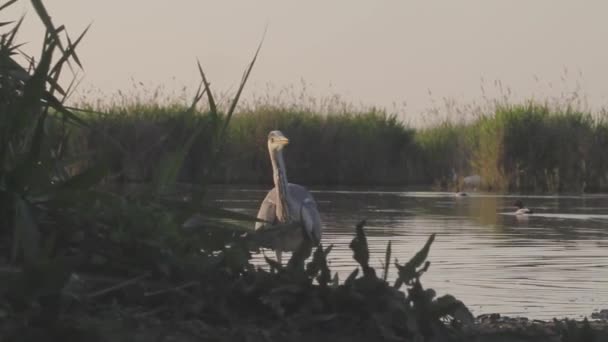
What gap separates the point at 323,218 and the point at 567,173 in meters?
14.3

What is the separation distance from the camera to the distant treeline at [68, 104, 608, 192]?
1209 inches

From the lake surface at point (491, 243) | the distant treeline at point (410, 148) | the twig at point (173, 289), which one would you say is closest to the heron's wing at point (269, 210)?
the lake surface at point (491, 243)

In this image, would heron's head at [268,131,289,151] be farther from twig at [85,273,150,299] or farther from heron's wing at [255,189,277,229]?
twig at [85,273,150,299]

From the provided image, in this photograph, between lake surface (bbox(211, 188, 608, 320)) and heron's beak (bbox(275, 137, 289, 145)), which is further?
heron's beak (bbox(275, 137, 289, 145))

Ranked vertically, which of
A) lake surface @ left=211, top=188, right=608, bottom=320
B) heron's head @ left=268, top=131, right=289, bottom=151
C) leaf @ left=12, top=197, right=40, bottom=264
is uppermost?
heron's head @ left=268, top=131, right=289, bottom=151

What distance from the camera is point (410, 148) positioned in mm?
34406

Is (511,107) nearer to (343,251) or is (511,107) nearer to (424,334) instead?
(343,251)

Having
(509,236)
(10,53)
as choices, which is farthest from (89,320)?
(509,236)

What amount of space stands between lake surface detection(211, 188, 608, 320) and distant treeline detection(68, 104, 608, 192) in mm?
4693

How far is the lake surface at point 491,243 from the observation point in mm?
8430

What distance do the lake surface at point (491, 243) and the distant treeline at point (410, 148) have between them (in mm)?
4693

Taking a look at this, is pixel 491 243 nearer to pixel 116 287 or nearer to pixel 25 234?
pixel 116 287

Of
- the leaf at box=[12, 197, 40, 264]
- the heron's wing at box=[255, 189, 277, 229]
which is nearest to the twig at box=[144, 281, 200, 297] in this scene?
the leaf at box=[12, 197, 40, 264]

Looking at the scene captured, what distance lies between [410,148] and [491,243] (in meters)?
20.9
